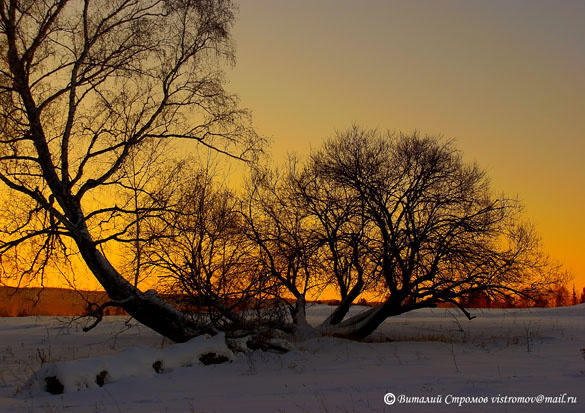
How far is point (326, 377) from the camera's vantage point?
379 inches

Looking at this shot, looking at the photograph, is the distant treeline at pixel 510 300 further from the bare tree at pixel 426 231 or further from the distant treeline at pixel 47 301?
the distant treeline at pixel 47 301

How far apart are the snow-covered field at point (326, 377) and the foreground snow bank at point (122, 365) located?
2cm

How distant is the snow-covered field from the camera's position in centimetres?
745

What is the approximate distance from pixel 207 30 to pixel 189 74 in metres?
1.19

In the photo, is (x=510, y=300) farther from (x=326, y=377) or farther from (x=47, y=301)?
(x=47, y=301)

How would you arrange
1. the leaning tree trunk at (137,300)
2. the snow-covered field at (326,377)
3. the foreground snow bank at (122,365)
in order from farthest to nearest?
the leaning tree trunk at (137,300) → the foreground snow bank at (122,365) → the snow-covered field at (326,377)

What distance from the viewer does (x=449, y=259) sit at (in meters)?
14.4

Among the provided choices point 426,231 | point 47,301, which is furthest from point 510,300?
point 47,301

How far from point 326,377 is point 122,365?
3.28 metres

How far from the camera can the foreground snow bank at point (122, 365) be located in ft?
30.3

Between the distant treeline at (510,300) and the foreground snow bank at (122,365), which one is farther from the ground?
the distant treeline at (510,300)

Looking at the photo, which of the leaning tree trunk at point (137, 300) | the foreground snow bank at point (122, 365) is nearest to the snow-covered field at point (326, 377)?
the foreground snow bank at point (122, 365)

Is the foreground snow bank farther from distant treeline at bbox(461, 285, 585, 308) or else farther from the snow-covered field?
distant treeline at bbox(461, 285, 585, 308)

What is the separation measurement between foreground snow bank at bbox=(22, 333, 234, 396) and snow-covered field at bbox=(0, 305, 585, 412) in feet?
0.07
